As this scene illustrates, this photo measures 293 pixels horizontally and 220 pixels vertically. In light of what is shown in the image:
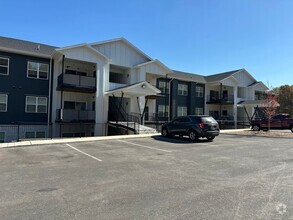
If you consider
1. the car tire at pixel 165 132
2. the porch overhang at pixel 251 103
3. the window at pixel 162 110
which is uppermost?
the porch overhang at pixel 251 103

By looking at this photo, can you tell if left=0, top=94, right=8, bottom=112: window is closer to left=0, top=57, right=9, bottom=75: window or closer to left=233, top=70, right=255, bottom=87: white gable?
left=0, top=57, right=9, bottom=75: window

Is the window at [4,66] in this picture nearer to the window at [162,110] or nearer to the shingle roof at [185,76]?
the window at [162,110]

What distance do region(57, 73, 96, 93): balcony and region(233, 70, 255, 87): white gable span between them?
82.0ft

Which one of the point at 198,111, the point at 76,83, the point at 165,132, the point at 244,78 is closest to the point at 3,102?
the point at 76,83

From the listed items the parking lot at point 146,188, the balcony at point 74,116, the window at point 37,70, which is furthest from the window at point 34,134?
the parking lot at point 146,188

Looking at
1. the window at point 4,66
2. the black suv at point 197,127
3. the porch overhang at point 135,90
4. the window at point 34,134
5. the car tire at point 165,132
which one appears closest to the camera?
the black suv at point 197,127

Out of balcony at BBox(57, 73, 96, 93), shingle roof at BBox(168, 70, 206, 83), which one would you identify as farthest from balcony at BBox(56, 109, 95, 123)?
shingle roof at BBox(168, 70, 206, 83)

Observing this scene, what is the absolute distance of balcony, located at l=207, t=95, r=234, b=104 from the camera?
3753 centimetres

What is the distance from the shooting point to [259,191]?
19.8 ft

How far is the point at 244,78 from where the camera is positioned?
136ft

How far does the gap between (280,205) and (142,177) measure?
145 inches

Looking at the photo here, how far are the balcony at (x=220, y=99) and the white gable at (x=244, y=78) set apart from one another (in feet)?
11.4

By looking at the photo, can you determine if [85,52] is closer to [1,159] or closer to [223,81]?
[1,159]

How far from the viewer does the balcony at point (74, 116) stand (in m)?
21.9
